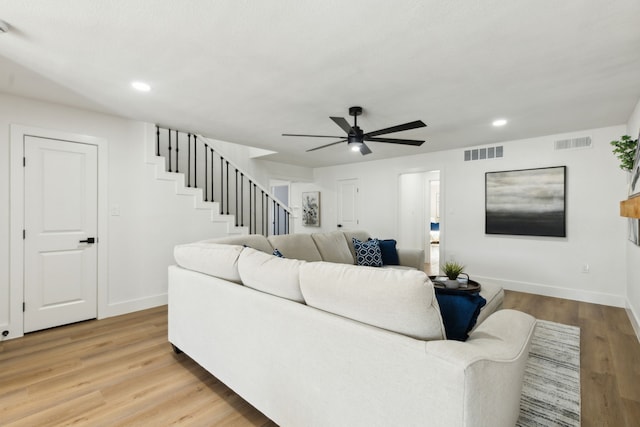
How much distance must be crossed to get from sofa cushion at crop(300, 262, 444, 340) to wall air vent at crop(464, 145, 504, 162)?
4.52m

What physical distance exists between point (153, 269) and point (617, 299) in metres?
6.10

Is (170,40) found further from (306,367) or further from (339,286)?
(306,367)

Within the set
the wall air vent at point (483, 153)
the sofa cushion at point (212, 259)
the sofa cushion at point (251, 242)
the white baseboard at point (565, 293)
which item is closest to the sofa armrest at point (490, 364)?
the sofa cushion at point (212, 259)

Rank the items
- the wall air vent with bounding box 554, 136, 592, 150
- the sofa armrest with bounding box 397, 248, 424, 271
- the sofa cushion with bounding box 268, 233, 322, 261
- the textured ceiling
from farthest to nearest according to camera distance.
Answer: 1. the sofa armrest with bounding box 397, 248, 424, 271
2. the wall air vent with bounding box 554, 136, 592, 150
3. the sofa cushion with bounding box 268, 233, 322, 261
4. the textured ceiling

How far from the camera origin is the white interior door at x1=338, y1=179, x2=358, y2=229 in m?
6.93

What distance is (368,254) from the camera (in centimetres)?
416

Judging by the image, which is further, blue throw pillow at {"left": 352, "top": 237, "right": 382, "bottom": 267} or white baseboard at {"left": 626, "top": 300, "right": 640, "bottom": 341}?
blue throw pillow at {"left": 352, "top": 237, "right": 382, "bottom": 267}

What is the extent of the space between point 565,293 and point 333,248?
11.2 ft

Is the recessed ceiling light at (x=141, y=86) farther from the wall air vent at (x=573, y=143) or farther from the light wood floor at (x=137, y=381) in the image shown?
the wall air vent at (x=573, y=143)

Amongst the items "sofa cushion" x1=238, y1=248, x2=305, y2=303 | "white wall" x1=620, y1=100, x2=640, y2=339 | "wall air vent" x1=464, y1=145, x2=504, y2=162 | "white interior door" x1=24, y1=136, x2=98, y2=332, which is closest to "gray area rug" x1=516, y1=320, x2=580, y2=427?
"white wall" x1=620, y1=100, x2=640, y2=339

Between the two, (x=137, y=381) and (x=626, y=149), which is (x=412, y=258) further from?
(x=137, y=381)

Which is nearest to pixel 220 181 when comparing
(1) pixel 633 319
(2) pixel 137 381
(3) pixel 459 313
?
(2) pixel 137 381

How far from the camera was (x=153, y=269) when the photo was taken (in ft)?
13.0

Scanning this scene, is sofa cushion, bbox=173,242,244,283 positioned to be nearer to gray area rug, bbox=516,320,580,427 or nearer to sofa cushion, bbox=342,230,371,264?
gray area rug, bbox=516,320,580,427
